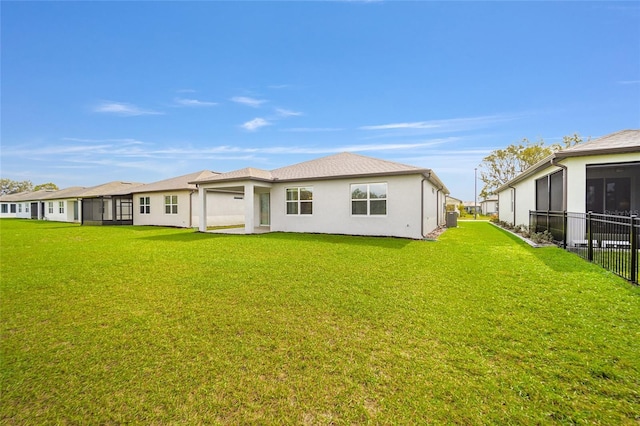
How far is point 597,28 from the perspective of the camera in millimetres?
11258

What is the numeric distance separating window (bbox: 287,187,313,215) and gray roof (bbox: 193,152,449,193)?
0.71 meters

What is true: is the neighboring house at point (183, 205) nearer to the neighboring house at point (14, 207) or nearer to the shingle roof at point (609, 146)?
the shingle roof at point (609, 146)

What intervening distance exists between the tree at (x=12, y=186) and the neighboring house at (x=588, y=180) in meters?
112

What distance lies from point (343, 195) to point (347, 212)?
86 centimetres

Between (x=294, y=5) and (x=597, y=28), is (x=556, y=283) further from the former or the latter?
(x=294, y=5)

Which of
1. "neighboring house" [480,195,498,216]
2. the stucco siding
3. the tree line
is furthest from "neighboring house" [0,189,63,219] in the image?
"neighboring house" [480,195,498,216]

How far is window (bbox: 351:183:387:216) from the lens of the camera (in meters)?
12.9

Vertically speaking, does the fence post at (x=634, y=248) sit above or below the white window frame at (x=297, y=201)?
below

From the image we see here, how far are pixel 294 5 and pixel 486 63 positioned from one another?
9.94 meters

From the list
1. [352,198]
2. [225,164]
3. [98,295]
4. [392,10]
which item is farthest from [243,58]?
[98,295]

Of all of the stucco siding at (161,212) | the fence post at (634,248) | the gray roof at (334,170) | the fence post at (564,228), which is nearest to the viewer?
the fence post at (634,248)

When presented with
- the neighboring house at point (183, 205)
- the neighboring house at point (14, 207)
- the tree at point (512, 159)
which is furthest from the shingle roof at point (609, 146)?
the neighboring house at point (14, 207)

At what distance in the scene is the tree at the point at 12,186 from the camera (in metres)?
77.0

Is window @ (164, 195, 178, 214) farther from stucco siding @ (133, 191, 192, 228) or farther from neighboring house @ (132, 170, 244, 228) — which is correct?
stucco siding @ (133, 191, 192, 228)
